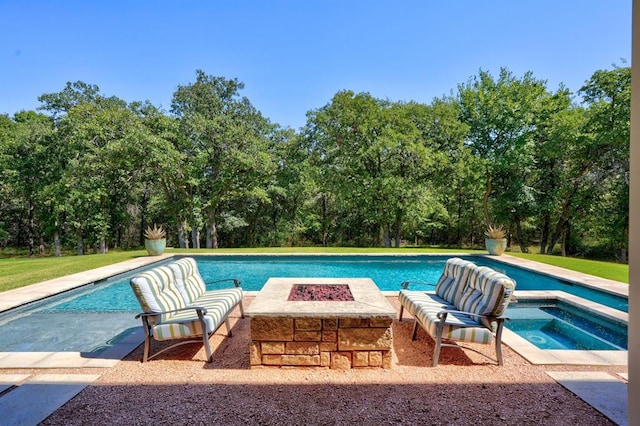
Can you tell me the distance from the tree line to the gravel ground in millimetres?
11832

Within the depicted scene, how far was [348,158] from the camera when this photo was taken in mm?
15273

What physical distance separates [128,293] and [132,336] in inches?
124

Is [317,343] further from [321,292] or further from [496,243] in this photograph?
[496,243]

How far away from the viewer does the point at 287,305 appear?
3.23m

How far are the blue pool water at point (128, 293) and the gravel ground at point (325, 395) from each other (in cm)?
141

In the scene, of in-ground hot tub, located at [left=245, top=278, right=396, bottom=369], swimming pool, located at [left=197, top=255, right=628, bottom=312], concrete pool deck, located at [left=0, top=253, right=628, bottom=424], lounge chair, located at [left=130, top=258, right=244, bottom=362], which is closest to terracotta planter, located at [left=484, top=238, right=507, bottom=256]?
swimming pool, located at [left=197, top=255, right=628, bottom=312]

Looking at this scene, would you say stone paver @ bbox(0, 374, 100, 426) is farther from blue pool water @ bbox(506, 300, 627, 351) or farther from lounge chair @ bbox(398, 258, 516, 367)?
blue pool water @ bbox(506, 300, 627, 351)

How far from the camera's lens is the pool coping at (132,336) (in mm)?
3203

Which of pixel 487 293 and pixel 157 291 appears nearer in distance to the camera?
pixel 487 293

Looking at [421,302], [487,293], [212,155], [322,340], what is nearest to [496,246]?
[421,302]

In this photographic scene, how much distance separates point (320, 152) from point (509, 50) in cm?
893

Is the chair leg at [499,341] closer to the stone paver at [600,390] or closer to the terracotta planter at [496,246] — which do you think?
the stone paver at [600,390]

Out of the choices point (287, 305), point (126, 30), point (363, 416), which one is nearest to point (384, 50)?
point (126, 30)

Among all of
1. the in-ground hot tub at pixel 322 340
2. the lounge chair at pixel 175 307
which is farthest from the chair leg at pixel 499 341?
the lounge chair at pixel 175 307
